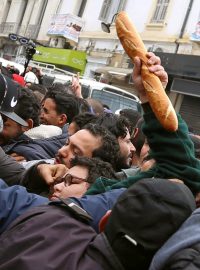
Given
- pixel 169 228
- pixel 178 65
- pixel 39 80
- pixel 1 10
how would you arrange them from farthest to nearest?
pixel 1 10 < pixel 178 65 < pixel 39 80 < pixel 169 228

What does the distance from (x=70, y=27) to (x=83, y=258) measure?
21746mm

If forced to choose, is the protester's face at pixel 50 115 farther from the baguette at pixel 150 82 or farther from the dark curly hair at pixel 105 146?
the baguette at pixel 150 82

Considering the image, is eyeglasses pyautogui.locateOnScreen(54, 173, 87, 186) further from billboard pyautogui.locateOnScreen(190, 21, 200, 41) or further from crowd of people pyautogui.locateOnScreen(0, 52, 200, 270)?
billboard pyautogui.locateOnScreen(190, 21, 200, 41)

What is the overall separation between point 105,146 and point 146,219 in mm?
1485

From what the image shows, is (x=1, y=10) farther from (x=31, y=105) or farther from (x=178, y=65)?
(x=31, y=105)

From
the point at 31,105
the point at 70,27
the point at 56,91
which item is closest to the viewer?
the point at 31,105

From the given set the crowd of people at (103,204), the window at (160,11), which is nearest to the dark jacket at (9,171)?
the crowd of people at (103,204)

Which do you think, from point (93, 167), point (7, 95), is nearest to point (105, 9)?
point (7, 95)

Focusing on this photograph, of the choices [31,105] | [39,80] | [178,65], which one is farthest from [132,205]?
[178,65]

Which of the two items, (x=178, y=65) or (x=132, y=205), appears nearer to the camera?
(x=132, y=205)

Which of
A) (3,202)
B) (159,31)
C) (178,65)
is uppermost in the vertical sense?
(159,31)

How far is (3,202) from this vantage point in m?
1.67

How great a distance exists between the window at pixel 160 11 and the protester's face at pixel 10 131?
15.8m

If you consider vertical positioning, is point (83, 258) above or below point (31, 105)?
below
